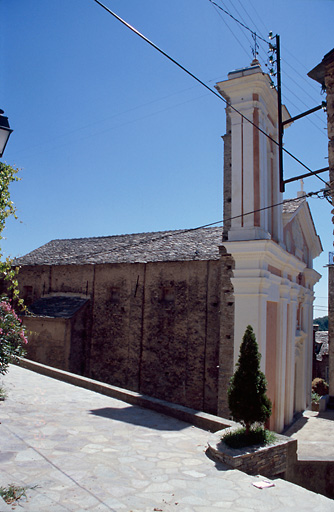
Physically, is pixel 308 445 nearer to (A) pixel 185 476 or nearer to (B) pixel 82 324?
(A) pixel 185 476

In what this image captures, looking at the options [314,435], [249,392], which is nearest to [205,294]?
[314,435]

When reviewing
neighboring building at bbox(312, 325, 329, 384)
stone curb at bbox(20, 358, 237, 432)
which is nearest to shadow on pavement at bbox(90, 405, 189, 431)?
stone curb at bbox(20, 358, 237, 432)

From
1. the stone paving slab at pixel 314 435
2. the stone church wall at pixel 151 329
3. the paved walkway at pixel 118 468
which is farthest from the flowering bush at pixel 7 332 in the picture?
the stone church wall at pixel 151 329

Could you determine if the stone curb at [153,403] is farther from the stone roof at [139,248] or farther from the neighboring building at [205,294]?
the stone roof at [139,248]

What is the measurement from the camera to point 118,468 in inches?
213

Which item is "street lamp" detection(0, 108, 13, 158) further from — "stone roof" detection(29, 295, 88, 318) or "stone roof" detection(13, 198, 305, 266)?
"stone roof" detection(29, 295, 88, 318)

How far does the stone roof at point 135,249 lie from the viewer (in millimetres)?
17234

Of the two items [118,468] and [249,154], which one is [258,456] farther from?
[249,154]

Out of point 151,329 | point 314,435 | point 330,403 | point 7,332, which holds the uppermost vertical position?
point 7,332

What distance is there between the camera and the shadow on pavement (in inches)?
314

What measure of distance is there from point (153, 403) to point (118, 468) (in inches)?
150

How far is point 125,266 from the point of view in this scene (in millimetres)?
18547

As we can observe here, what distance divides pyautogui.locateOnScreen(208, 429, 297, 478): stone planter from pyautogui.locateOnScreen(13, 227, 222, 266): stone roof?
9281 millimetres

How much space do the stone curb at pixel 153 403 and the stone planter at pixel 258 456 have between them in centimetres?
72
